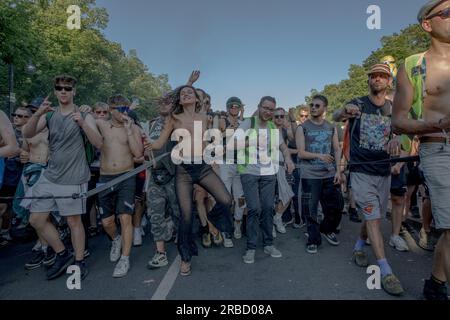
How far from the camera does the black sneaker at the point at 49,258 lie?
398cm

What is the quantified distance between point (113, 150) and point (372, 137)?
3.24 metres

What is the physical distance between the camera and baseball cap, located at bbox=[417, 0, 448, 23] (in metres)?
2.47

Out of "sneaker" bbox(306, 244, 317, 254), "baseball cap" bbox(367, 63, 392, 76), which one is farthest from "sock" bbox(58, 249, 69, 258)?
"baseball cap" bbox(367, 63, 392, 76)

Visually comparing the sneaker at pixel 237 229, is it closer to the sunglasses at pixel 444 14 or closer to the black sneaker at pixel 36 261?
the black sneaker at pixel 36 261

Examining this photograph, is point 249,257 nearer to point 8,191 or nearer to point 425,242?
point 425,242

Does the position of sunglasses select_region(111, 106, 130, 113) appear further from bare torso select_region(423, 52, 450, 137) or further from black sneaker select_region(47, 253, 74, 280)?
bare torso select_region(423, 52, 450, 137)

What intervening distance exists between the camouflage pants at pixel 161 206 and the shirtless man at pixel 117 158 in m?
0.32

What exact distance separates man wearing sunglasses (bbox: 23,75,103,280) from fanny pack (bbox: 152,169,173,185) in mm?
874

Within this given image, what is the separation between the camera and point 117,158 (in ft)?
14.2

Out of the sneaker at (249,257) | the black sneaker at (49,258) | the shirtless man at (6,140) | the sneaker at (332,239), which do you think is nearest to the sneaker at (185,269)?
the sneaker at (249,257)

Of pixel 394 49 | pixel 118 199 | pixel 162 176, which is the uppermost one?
pixel 394 49

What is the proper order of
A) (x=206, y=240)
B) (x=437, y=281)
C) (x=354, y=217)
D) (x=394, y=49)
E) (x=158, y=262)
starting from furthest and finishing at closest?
1. (x=394, y=49)
2. (x=354, y=217)
3. (x=206, y=240)
4. (x=158, y=262)
5. (x=437, y=281)

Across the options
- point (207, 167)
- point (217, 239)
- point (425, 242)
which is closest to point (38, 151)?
point (207, 167)
